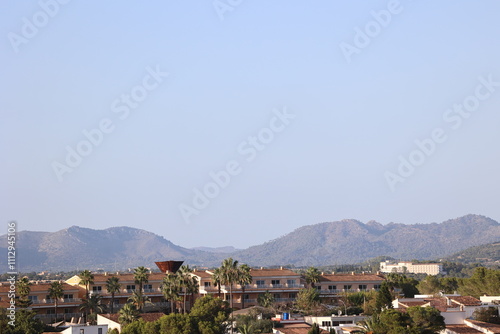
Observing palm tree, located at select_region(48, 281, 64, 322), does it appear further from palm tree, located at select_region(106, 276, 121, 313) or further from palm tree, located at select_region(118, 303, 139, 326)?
palm tree, located at select_region(118, 303, 139, 326)

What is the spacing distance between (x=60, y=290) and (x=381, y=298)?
3958cm

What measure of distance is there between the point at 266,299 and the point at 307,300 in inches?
263

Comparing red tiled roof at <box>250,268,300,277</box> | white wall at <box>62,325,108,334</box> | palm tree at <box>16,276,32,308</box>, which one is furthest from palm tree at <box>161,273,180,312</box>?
red tiled roof at <box>250,268,300,277</box>

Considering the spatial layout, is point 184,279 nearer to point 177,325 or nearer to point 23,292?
point 23,292

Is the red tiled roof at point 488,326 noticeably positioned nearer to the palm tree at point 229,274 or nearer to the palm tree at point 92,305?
the palm tree at point 229,274

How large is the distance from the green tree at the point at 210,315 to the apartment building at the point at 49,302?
22808 mm

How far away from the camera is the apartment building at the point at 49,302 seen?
105000 millimetres

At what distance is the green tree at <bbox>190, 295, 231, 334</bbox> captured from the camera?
3056 inches

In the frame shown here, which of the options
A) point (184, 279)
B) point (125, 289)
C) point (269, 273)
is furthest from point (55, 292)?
point (269, 273)

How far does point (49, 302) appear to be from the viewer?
4208 inches

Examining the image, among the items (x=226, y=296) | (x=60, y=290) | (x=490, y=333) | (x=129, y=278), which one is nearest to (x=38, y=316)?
(x=60, y=290)

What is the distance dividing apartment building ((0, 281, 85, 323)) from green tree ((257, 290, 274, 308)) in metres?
23.3

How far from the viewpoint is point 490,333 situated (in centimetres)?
8062

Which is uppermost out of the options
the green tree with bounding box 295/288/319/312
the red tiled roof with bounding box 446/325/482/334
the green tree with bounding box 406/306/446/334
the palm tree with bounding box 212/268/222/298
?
the palm tree with bounding box 212/268/222/298
